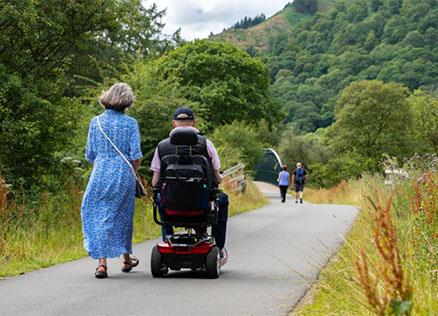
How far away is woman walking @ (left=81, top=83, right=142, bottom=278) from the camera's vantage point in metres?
9.05

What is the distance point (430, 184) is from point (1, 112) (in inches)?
323

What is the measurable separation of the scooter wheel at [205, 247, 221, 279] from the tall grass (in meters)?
1.16

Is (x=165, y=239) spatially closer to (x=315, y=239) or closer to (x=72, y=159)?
(x=315, y=239)

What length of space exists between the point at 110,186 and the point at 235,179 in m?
22.7

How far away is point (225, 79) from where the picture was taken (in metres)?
59.8

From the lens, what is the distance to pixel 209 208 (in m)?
8.88

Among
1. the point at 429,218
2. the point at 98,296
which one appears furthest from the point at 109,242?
the point at 429,218

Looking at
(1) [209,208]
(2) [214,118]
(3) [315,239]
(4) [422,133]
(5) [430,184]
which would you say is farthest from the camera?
(4) [422,133]

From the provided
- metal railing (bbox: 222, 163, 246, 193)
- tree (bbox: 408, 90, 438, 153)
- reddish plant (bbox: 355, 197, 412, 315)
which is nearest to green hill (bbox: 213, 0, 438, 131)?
tree (bbox: 408, 90, 438, 153)

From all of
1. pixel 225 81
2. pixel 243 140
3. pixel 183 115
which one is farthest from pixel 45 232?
pixel 225 81

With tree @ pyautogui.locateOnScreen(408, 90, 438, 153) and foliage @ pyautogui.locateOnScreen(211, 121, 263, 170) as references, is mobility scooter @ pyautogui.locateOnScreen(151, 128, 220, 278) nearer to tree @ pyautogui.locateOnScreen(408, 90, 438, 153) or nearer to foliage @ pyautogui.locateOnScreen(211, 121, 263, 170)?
foliage @ pyautogui.locateOnScreen(211, 121, 263, 170)

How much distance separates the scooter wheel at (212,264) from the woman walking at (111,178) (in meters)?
0.93

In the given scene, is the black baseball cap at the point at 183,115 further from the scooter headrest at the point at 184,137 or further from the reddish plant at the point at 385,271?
the reddish plant at the point at 385,271

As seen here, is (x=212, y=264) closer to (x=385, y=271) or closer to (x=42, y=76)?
(x=385, y=271)
